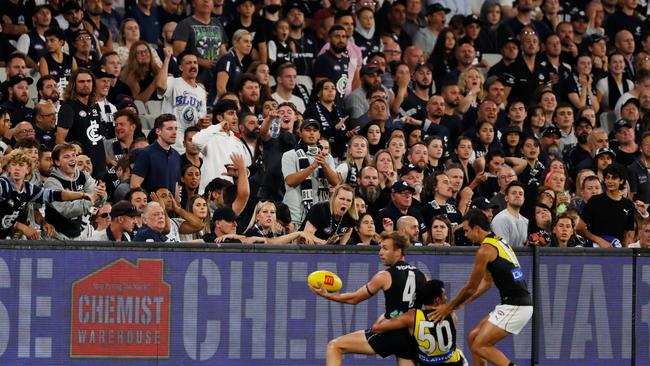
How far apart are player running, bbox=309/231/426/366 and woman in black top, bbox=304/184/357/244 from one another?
232 cm

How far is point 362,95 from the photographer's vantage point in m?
20.7

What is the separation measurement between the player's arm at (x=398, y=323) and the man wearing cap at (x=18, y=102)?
5.76 meters

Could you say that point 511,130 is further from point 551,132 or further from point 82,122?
point 82,122

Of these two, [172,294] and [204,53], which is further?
[204,53]

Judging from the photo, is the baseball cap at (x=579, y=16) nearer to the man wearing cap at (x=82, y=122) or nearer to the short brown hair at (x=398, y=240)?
the man wearing cap at (x=82, y=122)

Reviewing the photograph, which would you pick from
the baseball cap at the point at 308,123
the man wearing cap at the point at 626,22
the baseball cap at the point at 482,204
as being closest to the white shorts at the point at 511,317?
the baseball cap at the point at 482,204

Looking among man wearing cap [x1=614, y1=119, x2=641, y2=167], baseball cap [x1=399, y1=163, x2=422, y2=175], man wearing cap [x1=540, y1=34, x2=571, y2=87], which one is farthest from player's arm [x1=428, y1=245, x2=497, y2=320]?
man wearing cap [x1=540, y1=34, x2=571, y2=87]

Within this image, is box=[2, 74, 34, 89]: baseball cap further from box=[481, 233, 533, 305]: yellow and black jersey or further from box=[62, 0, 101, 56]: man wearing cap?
box=[481, 233, 533, 305]: yellow and black jersey

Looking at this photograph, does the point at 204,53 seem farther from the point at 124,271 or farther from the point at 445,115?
the point at 124,271

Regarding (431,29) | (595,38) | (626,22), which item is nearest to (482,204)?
(431,29)

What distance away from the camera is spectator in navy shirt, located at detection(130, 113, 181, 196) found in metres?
16.8

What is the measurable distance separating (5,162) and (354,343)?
3797 mm

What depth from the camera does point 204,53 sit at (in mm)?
20531

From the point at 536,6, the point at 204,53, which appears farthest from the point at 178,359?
the point at 536,6
